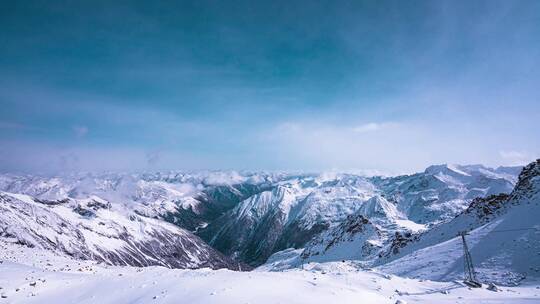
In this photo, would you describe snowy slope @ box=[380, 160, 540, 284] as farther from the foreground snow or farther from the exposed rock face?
the exposed rock face

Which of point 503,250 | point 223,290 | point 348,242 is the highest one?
point 223,290

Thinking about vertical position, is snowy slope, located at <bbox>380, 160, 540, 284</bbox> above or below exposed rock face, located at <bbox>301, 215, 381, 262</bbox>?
above

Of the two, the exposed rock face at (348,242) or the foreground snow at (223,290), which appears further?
the exposed rock face at (348,242)

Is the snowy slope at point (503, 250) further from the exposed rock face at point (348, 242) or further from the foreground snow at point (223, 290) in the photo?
the exposed rock face at point (348, 242)

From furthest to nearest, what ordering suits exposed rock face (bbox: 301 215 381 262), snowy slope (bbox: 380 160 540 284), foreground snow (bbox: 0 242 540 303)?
1. exposed rock face (bbox: 301 215 381 262)
2. snowy slope (bbox: 380 160 540 284)
3. foreground snow (bbox: 0 242 540 303)

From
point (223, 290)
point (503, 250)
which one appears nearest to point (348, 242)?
point (503, 250)

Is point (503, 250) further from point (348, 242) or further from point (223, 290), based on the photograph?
point (348, 242)

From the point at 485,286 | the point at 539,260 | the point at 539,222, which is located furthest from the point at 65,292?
the point at 539,222

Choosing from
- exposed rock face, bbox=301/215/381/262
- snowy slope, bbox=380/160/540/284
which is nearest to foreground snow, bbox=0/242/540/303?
snowy slope, bbox=380/160/540/284

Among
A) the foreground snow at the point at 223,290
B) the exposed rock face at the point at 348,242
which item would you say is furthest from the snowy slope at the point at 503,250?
the exposed rock face at the point at 348,242

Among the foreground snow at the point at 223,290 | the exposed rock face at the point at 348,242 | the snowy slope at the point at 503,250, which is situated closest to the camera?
the foreground snow at the point at 223,290

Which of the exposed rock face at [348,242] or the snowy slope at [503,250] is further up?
the snowy slope at [503,250]

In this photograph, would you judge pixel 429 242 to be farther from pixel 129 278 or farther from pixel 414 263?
pixel 129 278
